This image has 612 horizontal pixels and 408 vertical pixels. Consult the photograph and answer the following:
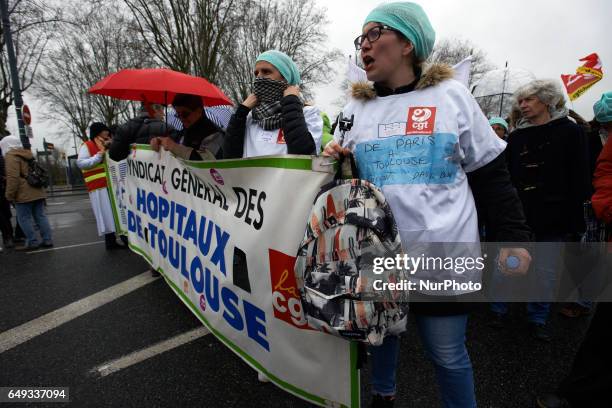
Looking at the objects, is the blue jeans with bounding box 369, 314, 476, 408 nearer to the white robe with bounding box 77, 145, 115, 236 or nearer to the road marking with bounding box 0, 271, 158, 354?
the road marking with bounding box 0, 271, 158, 354

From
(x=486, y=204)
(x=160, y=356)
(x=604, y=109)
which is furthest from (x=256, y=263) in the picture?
(x=604, y=109)

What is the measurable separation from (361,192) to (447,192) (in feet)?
1.14

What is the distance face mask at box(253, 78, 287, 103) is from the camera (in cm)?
213

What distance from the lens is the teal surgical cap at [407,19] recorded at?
129 cm

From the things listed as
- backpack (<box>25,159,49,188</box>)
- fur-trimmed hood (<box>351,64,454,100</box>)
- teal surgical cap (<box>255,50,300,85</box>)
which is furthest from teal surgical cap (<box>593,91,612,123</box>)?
backpack (<box>25,159,49,188</box>)

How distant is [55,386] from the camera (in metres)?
2.04

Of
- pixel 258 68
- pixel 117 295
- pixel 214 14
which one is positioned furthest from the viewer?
pixel 214 14

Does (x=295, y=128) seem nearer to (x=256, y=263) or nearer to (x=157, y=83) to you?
(x=256, y=263)

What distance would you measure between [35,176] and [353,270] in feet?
19.8

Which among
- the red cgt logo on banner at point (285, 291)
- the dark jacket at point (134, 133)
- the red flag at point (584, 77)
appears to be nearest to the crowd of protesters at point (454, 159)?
the red cgt logo on banner at point (285, 291)

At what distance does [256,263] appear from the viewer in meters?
1.72

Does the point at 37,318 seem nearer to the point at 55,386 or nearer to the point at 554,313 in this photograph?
the point at 55,386

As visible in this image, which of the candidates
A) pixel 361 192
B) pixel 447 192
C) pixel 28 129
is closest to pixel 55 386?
pixel 361 192

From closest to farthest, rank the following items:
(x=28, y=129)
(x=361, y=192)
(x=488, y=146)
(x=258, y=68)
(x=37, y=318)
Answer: (x=361, y=192)
(x=488, y=146)
(x=258, y=68)
(x=37, y=318)
(x=28, y=129)
